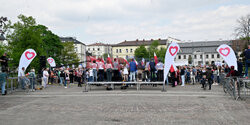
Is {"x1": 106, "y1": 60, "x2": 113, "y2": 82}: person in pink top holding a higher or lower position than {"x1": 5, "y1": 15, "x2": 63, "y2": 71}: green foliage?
lower

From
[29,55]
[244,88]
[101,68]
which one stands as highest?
[29,55]

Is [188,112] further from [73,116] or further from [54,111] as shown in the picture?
[54,111]

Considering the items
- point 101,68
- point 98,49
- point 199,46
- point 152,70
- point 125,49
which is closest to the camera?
point 101,68

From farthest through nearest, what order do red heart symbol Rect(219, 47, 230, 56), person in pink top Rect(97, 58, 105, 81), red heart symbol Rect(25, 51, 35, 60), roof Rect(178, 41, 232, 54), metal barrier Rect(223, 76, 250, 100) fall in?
roof Rect(178, 41, 232, 54) → red heart symbol Rect(25, 51, 35, 60) → person in pink top Rect(97, 58, 105, 81) → red heart symbol Rect(219, 47, 230, 56) → metal barrier Rect(223, 76, 250, 100)

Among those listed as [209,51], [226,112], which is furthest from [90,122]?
[209,51]

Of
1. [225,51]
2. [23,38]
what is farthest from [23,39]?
[225,51]

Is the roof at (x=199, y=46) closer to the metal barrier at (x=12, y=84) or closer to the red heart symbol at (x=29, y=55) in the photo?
the red heart symbol at (x=29, y=55)

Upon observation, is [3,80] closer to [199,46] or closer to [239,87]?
[239,87]

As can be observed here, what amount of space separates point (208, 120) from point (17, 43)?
49.9 m

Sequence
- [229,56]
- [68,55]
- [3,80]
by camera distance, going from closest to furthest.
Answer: [3,80] → [229,56] → [68,55]

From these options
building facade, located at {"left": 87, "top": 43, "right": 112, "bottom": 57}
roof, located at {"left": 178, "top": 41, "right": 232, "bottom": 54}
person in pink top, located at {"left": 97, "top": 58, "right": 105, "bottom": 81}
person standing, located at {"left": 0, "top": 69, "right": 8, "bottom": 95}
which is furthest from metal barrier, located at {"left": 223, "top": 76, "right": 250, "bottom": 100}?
building facade, located at {"left": 87, "top": 43, "right": 112, "bottom": 57}

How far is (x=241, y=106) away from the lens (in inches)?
413

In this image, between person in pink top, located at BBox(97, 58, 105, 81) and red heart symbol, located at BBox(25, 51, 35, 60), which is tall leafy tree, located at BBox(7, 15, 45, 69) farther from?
person in pink top, located at BBox(97, 58, 105, 81)

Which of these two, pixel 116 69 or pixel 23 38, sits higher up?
pixel 23 38
